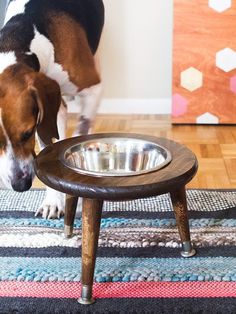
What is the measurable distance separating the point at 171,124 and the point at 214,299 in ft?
4.58

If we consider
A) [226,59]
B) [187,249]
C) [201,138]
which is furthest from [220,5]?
[187,249]

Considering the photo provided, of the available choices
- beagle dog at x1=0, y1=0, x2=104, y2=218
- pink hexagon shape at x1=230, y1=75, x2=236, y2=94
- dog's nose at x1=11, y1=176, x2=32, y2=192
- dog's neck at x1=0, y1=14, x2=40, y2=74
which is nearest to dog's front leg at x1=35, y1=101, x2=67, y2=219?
beagle dog at x1=0, y1=0, x2=104, y2=218

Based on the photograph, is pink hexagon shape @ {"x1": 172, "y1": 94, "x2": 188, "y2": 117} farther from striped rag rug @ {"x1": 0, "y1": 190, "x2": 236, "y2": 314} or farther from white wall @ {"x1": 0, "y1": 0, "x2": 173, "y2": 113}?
striped rag rug @ {"x1": 0, "y1": 190, "x2": 236, "y2": 314}

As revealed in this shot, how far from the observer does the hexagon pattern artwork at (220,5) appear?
6.88 ft

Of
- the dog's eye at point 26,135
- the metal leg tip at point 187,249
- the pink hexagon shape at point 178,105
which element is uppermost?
the dog's eye at point 26,135

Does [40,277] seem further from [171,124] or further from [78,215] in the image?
[171,124]

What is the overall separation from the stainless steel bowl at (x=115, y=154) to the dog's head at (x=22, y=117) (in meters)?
0.10

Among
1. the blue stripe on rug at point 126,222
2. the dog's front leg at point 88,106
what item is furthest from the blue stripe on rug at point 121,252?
the dog's front leg at point 88,106

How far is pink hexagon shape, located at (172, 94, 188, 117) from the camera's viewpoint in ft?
7.29

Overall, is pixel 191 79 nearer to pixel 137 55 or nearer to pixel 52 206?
pixel 137 55

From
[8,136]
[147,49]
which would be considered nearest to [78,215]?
[8,136]

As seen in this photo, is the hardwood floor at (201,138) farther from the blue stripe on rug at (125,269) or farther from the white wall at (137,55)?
the blue stripe on rug at (125,269)

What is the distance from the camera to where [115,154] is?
1141mm

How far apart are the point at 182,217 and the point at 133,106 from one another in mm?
1478
